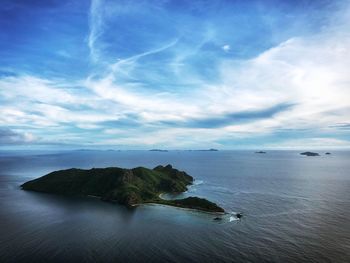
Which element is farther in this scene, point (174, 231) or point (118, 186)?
point (118, 186)

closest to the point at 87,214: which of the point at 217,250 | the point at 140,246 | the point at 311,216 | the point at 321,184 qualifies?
the point at 140,246

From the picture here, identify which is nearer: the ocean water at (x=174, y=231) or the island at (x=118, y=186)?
the ocean water at (x=174, y=231)

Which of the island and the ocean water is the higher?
the island

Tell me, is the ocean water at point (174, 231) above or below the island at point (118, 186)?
below

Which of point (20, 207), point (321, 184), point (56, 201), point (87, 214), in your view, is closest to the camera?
point (87, 214)

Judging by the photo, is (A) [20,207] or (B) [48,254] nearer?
(B) [48,254]

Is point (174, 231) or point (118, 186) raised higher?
point (118, 186)

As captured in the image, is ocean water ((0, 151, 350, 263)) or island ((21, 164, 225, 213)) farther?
island ((21, 164, 225, 213))

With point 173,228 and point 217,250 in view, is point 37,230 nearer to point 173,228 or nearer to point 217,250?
point 173,228
